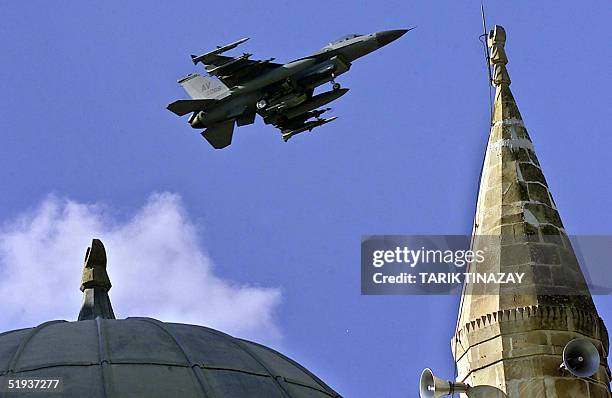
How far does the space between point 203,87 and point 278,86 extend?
131 inches

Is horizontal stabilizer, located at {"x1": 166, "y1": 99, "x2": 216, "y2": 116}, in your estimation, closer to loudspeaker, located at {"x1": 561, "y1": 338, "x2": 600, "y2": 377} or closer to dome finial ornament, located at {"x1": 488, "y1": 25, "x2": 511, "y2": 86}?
dome finial ornament, located at {"x1": 488, "y1": 25, "x2": 511, "y2": 86}

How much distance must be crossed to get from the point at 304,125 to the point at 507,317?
51.5 feet

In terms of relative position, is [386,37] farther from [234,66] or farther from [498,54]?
[498,54]

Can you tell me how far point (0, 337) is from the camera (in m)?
16.7

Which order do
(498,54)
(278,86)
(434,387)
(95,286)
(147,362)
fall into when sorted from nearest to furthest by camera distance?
(147,362), (95,286), (434,387), (498,54), (278,86)

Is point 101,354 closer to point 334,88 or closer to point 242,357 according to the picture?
point 242,357

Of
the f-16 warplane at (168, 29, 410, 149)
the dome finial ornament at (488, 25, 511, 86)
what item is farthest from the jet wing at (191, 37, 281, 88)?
the dome finial ornament at (488, 25, 511, 86)

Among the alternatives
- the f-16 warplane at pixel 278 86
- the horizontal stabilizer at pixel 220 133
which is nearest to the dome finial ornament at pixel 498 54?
the f-16 warplane at pixel 278 86

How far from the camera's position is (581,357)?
73.4ft

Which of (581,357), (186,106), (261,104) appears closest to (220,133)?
(186,106)

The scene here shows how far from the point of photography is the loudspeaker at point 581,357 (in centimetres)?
2223

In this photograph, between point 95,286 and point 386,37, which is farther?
point 386,37

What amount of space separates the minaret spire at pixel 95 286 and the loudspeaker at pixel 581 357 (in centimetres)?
656

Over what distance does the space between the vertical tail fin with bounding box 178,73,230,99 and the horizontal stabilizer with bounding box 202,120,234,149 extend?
716 millimetres
